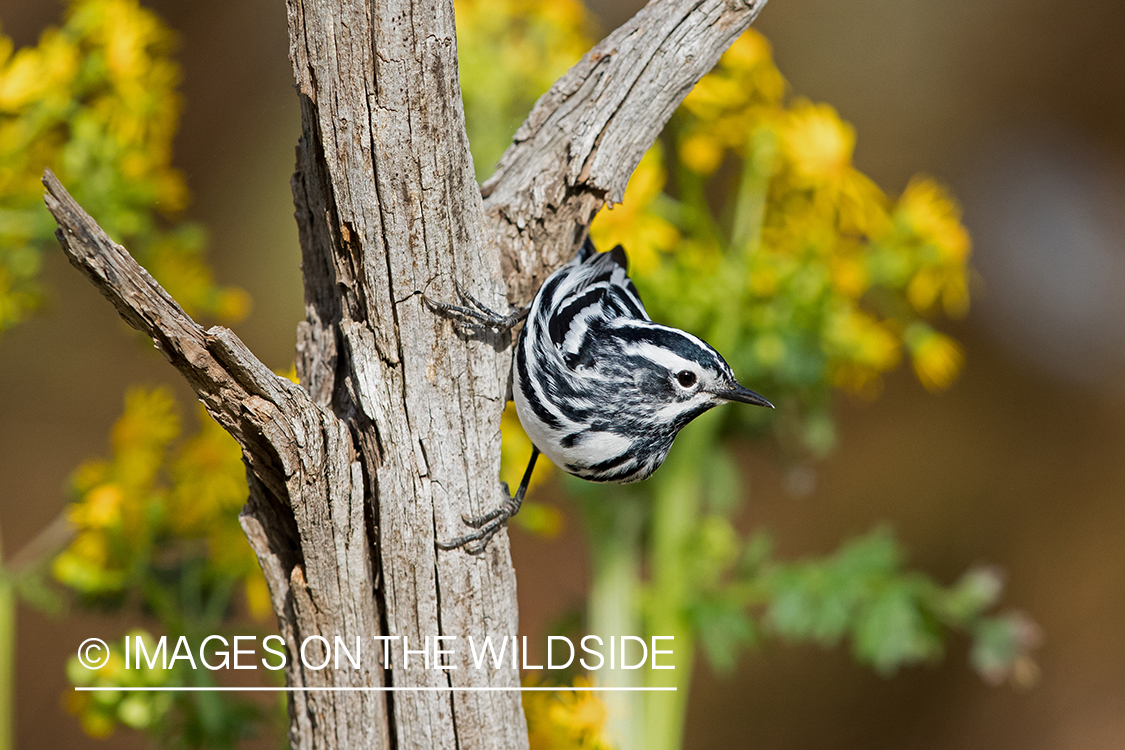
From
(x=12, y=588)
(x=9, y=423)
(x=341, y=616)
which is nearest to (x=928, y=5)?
(x=341, y=616)

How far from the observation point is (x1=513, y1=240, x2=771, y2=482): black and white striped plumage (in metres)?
0.98

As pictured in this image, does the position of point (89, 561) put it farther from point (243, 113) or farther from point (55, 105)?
point (243, 113)

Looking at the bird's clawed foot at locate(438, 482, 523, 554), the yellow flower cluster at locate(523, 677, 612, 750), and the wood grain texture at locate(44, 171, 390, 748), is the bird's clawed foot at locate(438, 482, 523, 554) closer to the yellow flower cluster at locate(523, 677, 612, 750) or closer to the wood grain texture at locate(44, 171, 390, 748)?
the wood grain texture at locate(44, 171, 390, 748)

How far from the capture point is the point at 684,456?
152 cm

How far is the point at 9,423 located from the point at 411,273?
2432mm

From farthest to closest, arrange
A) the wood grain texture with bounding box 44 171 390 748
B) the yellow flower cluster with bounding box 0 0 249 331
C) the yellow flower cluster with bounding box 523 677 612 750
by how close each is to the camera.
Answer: the yellow flower cluster with bounding box 0 0 249 331 → the yellow flower cluster with bounding box 523 677 612 750 → the wood grain texture with bounding box 44 171 390 748

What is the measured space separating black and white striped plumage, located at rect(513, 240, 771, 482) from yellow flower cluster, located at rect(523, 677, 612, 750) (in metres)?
0.33

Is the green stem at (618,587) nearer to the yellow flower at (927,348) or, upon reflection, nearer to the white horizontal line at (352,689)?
the white horizontal line at (352,689)

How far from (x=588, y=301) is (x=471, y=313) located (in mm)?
179

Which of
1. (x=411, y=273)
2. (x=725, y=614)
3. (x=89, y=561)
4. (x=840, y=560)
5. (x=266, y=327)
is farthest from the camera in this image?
(x=266, y=327)

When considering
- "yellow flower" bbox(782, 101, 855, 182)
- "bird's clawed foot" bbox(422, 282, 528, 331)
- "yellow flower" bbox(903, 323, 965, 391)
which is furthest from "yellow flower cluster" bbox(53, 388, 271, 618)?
"yellow flower" bbox(903, 323, 965, 391)

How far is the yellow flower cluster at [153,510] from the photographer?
123 centimetres

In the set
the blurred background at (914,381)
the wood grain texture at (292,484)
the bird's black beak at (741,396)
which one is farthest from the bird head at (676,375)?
the blurred background at (914,381)

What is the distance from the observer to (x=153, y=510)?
4.12 ft
